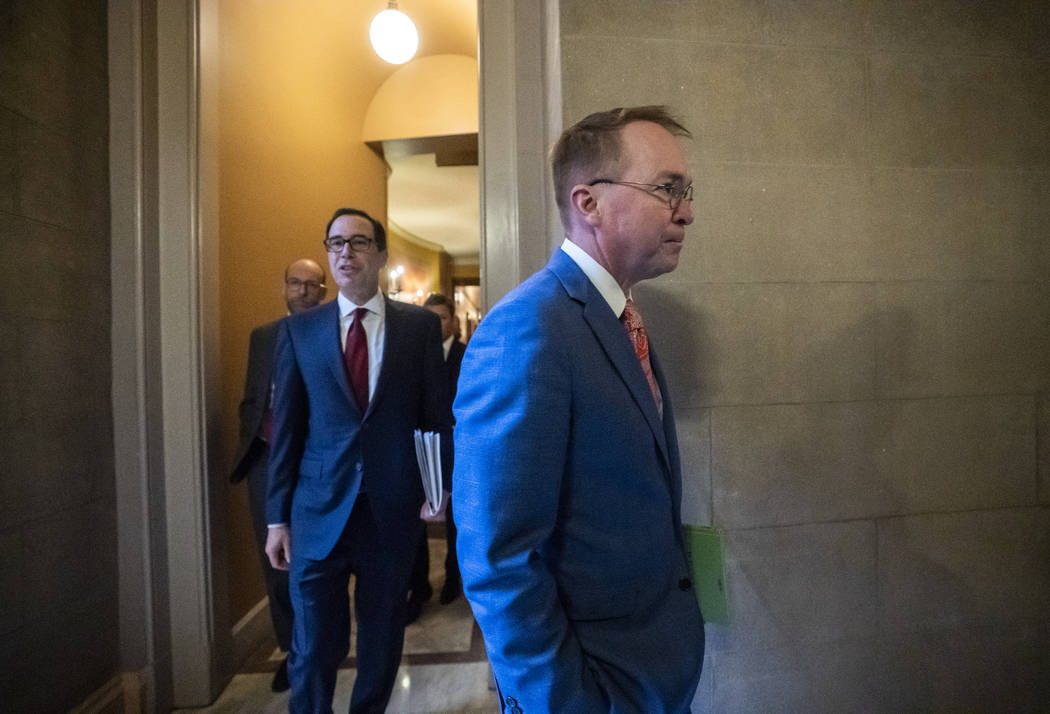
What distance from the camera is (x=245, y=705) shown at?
2.13 metres

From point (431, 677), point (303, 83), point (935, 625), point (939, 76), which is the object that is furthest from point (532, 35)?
point (431, 677)

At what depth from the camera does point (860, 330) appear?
166 centimetres

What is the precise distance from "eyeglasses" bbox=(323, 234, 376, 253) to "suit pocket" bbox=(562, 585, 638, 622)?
4.59 feet

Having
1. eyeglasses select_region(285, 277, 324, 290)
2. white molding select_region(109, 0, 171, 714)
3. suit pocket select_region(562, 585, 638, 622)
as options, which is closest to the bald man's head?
eyeglasses select_region(285, 277, 324, 290)

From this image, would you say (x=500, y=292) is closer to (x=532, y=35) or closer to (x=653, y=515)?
(x=532, y=35)

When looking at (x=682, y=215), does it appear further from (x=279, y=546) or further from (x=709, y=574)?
(x=279, y=546)

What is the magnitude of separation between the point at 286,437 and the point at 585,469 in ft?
4.12

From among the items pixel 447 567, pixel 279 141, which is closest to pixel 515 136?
pixel 279 141

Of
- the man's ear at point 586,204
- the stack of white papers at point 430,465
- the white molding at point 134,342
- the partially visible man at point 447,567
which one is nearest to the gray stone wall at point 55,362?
the white molding at point 134,342

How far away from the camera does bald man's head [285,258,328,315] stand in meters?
2.60

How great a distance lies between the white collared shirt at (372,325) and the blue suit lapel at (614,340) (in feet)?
3.39

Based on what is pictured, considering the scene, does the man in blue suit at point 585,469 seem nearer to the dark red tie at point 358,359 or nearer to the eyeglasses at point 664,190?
the eyeglasses at point 664,190

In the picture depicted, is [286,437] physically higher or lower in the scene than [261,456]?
higher

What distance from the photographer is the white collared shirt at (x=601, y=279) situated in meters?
1.02
